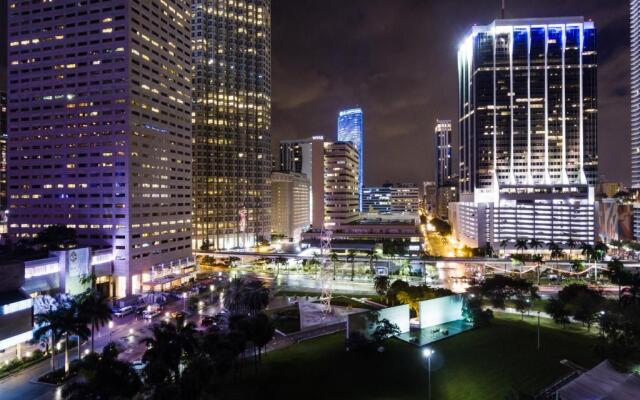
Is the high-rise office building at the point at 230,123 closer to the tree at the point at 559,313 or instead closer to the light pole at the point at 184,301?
the light pole at the point at 184,301

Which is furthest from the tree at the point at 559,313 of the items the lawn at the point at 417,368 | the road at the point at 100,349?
the road at the point at 100,349

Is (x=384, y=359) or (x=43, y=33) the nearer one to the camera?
(x=384, y=359)

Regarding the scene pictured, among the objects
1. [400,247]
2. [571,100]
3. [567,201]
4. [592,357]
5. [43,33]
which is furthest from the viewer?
[571,100]

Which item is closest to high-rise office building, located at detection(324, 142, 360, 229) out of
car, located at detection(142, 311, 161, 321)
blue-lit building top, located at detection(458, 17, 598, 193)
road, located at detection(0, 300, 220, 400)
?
blue-lit building top, located at detection(458, 17, 598, 193)

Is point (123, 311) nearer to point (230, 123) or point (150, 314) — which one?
point (150, 314)

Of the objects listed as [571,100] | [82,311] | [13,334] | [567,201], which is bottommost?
[13,334]

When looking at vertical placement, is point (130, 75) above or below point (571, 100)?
below

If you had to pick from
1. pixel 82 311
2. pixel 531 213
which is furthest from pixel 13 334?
pixel 531 213

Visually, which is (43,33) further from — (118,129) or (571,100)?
(571,100)
